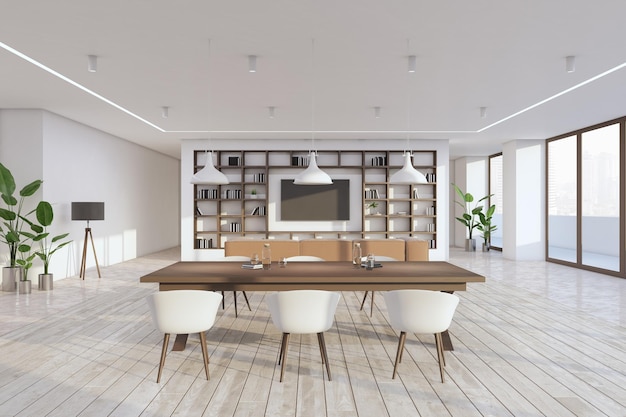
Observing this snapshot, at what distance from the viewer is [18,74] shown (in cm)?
548

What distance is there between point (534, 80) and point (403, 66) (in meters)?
1.73

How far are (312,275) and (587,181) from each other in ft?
24.1

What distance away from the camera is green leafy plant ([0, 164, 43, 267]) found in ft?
21.8

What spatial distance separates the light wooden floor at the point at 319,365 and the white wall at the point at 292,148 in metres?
4.39

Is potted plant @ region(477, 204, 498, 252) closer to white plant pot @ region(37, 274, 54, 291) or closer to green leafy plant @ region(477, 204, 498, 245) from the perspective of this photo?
green leafy plant @ region(477, 204, 498, 245)

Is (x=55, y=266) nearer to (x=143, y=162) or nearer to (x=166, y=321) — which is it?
(x=143, y=162)

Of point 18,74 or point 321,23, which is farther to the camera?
point 18,74

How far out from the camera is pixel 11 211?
6.81 m

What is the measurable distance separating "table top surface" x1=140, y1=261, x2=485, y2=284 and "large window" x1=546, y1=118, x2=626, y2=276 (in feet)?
18.4

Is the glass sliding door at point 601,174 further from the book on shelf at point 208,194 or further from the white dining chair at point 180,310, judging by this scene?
the white dining chair at point 180,310

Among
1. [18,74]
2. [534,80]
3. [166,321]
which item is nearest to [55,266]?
[18,74]

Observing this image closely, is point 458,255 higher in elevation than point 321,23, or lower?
lower

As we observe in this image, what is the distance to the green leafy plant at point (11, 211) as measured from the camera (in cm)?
664

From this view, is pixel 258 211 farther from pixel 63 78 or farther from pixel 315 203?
pixel 63 78
